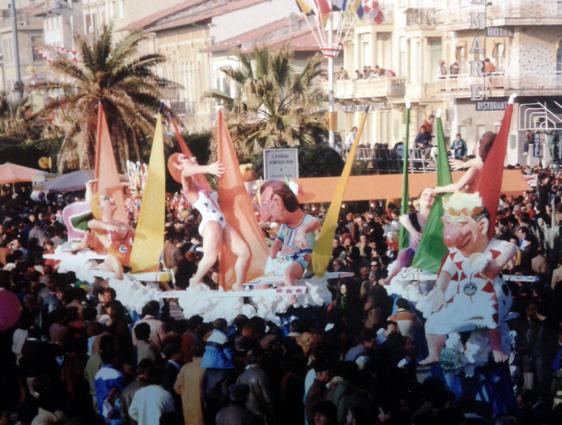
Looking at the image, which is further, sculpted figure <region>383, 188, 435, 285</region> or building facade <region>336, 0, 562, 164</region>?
building facade <region>336, 0, 562, 164</region>

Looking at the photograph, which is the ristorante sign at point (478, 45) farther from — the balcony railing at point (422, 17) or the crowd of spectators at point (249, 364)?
the crowd of spectators at point (249, 364)

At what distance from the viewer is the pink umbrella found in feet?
41.8

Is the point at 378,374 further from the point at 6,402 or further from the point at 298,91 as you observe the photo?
the point at 298,91

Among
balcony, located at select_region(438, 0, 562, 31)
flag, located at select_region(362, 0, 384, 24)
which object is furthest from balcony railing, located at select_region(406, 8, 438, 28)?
balcony, located at select_region(438, 0, 562, 31)

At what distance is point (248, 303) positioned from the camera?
48.4ft

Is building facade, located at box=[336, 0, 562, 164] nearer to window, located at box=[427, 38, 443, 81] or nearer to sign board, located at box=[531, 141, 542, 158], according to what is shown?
window, located at box=[427, 38, 443, 81]

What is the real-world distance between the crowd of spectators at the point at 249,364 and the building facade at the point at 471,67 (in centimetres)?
2527

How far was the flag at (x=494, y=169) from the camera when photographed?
13.5 m

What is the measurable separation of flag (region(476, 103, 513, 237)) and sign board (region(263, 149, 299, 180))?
7.97m

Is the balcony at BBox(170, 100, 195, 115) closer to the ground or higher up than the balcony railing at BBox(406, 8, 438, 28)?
closer to the ground

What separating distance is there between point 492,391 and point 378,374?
6.05ft

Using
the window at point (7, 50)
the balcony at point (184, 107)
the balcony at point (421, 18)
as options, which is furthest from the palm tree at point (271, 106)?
the window at point (7, 50)

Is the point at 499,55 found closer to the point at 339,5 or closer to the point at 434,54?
the point at 434,54

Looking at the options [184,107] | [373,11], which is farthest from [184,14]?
[373,11]
